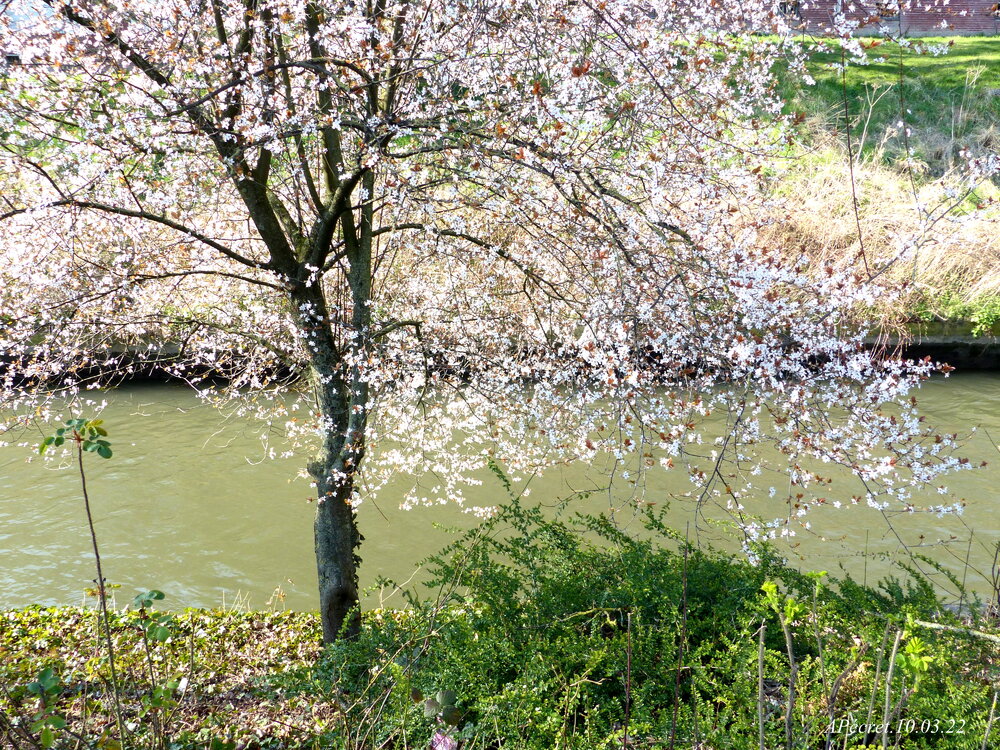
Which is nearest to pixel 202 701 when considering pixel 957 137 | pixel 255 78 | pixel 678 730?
pixel 678 730

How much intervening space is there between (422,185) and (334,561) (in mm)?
2308

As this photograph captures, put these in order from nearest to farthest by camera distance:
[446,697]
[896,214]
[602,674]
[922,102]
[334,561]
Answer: [446,697]
[602,674]
[334,561]
[896,214]
[922,102]

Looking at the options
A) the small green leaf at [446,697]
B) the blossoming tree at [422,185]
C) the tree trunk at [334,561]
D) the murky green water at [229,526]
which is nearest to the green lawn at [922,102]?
the murky green water at [229,526]

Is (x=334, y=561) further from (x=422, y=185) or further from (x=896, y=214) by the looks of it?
(x=896, y=214)

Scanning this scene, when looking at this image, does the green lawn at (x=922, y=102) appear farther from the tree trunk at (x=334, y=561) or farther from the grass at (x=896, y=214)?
the tree trunk at (x=334, y=561)

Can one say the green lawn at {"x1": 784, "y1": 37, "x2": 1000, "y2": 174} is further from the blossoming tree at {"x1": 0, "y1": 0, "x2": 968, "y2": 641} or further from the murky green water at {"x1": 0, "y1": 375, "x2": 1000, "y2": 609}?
the blossoming tree at {"x1": 0, "y1": 0, "x2": 968, "y2": 641}

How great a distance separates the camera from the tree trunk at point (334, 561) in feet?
14.6

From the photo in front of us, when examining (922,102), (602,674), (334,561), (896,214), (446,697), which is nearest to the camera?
(446,697)

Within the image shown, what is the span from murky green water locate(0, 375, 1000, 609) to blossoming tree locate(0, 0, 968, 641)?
1672 mm

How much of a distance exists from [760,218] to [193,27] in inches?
143

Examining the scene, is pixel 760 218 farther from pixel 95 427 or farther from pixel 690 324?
pixel 95 427

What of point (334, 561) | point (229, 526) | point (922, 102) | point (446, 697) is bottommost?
point (229, 526)

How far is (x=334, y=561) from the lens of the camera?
14.7ft

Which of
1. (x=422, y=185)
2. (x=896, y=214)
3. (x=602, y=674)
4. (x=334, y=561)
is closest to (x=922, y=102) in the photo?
(x=896, y=214)
